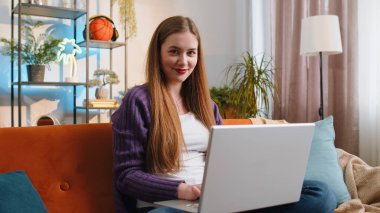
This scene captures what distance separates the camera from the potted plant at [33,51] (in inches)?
115

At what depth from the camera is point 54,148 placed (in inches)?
57.3

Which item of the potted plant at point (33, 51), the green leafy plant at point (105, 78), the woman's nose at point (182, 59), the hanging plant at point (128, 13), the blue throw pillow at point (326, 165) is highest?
the hanging plant at point (128, 13)

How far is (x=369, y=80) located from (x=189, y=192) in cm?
220

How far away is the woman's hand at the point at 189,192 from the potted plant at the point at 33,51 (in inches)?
81.5

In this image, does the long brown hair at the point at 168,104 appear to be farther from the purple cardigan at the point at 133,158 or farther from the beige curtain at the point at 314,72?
the beige curtain at the point at 314,72

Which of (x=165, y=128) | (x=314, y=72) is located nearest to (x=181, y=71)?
(x=165, y=128)

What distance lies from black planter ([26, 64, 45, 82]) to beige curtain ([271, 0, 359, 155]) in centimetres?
183

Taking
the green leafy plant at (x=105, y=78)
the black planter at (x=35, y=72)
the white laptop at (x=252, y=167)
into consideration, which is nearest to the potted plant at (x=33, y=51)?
the black planter at (x=35, y=72)

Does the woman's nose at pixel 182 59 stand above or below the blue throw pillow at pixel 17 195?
above

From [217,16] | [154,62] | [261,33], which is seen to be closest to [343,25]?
[261,33]

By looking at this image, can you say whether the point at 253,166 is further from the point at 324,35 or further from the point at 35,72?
the point at 35,72

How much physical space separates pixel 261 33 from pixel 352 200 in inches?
92.9

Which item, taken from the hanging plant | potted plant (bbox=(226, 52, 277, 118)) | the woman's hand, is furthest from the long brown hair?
the hanging plant

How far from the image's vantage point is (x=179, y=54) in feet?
4.83
